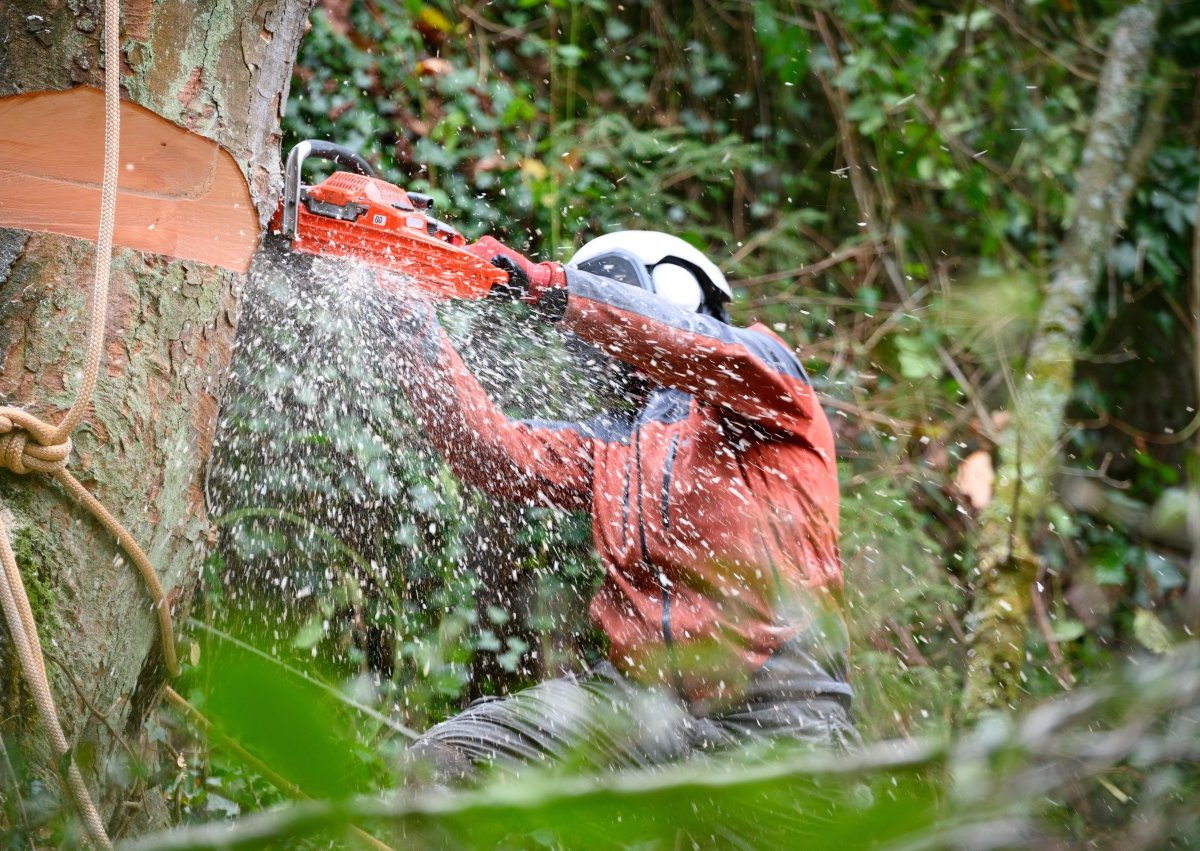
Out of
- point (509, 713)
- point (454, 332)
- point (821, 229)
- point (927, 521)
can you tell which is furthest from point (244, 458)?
point (821, 229)

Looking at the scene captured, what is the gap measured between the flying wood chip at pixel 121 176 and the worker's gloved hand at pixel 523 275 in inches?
36.2

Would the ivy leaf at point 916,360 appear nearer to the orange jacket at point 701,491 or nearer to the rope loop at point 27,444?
the orange jacket at point 701,491

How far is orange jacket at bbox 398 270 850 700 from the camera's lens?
2.70 meters

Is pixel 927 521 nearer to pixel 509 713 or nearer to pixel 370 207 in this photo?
pixel 509 713

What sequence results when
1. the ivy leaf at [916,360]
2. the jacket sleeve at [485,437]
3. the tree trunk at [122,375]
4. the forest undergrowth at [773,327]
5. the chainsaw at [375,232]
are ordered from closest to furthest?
1. the tree trunk at [122,375]
2. the chainsaw at [375,232]
3. the jacket sleeve at [485,437]
4. the forest undergrowth at [773,327]
5. the ivy leaf at [916,360]

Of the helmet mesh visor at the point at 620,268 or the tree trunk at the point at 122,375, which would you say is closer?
the tree trunk at the point at 122,375

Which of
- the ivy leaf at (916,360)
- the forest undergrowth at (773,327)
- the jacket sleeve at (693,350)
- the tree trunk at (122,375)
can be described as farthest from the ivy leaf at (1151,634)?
the tree trunk at (122,375)

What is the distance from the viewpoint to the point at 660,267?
3145 mm

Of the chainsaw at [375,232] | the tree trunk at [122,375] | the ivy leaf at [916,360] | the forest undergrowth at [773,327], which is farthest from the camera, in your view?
the ivy leaf at [916,360]

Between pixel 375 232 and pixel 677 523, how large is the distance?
1202mm

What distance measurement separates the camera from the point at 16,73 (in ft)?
4.87

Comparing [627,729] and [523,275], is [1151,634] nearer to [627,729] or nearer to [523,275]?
[627,729]

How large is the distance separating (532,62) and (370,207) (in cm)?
309

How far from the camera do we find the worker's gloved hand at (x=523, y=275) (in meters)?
2.51
